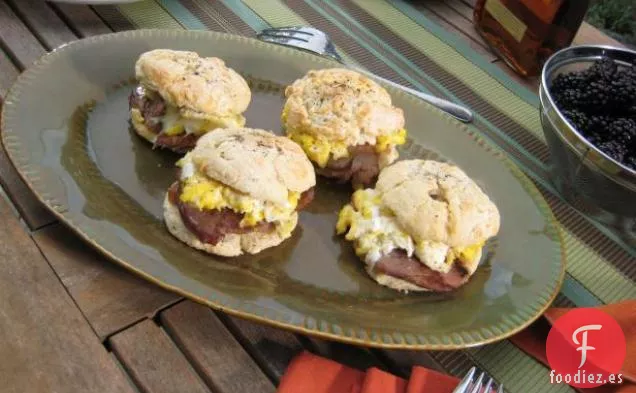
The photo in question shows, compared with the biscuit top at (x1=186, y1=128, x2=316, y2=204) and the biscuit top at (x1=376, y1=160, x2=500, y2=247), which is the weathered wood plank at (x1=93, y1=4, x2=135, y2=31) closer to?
the biscuit top at (x1=186, y1=128, x2=316, y2=204)

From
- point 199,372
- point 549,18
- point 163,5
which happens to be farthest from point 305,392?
point 549,18

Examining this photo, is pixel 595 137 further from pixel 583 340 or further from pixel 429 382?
pixel 429 382

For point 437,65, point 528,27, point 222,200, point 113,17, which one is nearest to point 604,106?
point 528,27

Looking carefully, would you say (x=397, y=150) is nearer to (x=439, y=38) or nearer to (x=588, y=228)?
(x=588, y=228)

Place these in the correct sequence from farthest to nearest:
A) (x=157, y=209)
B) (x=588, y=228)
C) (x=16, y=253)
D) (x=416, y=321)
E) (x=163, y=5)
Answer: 1. (x=163, y=5)
2. (x=588, y=228)
3. (x=157, y=209)
4. (x=416, y=321)
5. (x=16, y=253)

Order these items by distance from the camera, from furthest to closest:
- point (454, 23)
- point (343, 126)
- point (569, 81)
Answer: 1. point (454, 23)
2. point (569, 81)
3. point (343, 126)

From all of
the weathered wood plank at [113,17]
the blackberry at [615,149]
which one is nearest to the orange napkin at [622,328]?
the blackberry at [615,149]
